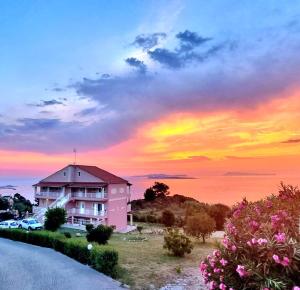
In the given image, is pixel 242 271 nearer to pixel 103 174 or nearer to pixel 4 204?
pixel 103 174

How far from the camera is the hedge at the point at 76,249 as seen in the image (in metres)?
17.2

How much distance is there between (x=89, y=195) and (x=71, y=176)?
419 centimetres

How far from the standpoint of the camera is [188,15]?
666 inches

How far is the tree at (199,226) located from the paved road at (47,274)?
1084 cm

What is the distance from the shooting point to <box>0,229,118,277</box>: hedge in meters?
17.2

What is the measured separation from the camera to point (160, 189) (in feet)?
236

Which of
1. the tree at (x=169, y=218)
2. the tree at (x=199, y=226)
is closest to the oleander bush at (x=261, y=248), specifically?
the tree at (x=199, y=226)

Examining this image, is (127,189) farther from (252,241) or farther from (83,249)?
(252,241)

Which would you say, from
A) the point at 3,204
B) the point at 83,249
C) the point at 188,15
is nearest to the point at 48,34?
the point at 188,15

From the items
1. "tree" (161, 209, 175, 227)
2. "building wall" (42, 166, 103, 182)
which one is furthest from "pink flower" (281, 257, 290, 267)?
"tree" (161, 209, 175, 227)

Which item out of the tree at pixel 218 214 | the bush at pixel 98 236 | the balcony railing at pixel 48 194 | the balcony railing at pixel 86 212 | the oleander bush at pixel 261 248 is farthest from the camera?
the balcony railing at pixel 48 194

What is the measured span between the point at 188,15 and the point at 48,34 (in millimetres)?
7373

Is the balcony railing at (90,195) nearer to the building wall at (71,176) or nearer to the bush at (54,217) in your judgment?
the building wall at (71,176)

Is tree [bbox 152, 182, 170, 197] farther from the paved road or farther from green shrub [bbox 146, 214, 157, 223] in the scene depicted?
the paved road
